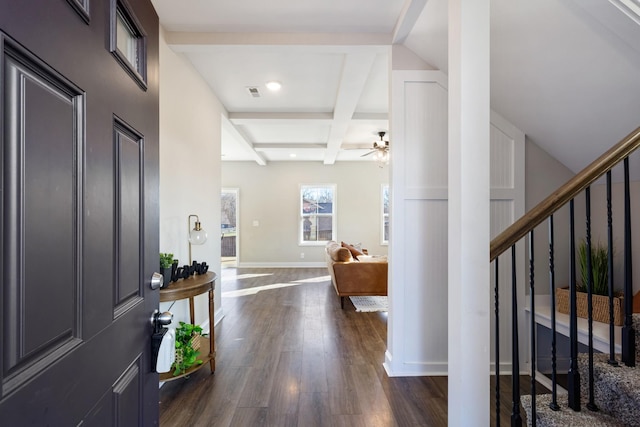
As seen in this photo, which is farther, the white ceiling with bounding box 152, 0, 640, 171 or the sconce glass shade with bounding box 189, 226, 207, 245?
the sconce glass shade with bounding box 189, 226, 207, 245

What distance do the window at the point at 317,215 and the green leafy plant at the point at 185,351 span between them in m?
5.55

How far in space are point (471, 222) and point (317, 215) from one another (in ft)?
21.6

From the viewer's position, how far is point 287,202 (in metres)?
7.82

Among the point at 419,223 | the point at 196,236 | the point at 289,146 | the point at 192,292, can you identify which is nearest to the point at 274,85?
the point at 196,236

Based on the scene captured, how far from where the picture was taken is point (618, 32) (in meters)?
1.48

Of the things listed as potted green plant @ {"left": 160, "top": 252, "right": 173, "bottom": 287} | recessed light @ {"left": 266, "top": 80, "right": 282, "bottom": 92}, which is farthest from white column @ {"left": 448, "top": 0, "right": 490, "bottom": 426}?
recessed light @ {"left": 266, "top": 80, "right": 282, "bottom": 92}

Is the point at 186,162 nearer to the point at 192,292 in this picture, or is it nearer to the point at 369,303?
the point at 192,292

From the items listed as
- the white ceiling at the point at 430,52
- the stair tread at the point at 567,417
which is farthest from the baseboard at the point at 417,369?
the white ceiling at the point at 430,52

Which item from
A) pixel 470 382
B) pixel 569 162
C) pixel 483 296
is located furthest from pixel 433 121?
pixel 470 382

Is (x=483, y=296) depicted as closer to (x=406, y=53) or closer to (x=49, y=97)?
(x=49, y=97)

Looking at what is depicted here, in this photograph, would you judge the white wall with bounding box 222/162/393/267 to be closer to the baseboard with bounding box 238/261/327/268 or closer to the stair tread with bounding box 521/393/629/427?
the baseboard with bounding box 238/261/327/268

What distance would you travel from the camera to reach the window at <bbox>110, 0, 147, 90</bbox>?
80cm

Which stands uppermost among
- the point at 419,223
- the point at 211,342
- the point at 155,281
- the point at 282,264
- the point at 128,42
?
the point at 128,42

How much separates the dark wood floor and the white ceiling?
190 centimetres
